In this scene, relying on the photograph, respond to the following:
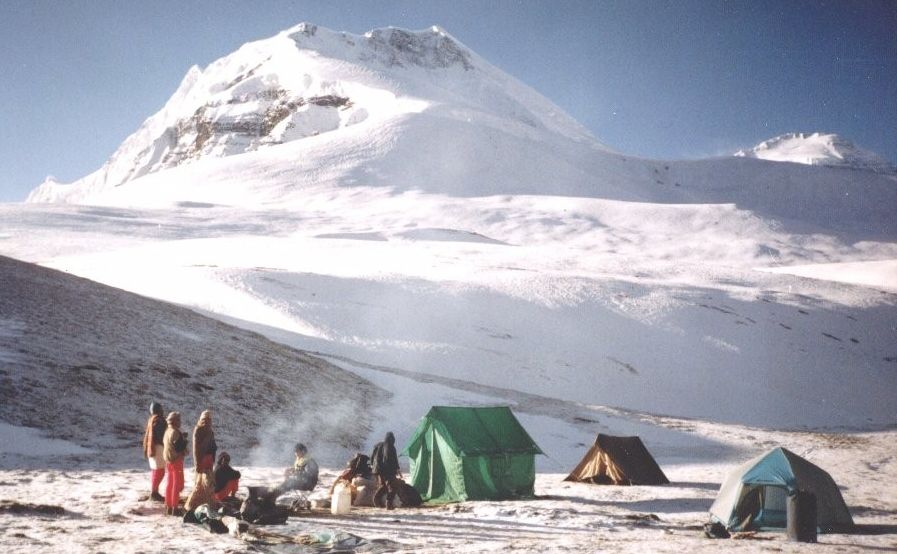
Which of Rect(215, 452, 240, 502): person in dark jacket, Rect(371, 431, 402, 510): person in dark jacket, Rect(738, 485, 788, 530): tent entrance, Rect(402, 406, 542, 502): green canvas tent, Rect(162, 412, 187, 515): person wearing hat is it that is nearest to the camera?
Rect(162, 412, 187, 515): person wearing hat

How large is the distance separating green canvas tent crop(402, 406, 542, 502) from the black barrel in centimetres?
599

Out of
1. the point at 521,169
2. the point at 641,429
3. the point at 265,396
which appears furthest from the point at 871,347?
the point at 521,169

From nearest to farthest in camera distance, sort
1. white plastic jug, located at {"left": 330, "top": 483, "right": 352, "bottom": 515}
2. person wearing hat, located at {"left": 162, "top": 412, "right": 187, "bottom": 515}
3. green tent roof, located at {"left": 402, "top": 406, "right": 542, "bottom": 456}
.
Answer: person wearing hat, located at {"left": 162, "top": 412, "right": 187, "bottom": 515}, white plastic jug, located at {"left": 330, "top": 483, "right": 352, "bottom": 515}, green tent roof, located at {"left": 402, "top": 406, "right": 542, "bottom": 456}

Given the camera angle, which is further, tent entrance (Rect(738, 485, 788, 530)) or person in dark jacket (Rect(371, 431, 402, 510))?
person in dark jacket (Rect(371, 431, 402, 510))

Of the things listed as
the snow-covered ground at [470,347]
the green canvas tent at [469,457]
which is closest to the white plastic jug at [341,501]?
the snow-covered ground at [470,347]

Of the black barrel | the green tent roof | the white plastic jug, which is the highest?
the green tent roof

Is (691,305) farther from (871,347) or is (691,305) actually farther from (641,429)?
(641,429)

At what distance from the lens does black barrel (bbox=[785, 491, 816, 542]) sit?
1259cm

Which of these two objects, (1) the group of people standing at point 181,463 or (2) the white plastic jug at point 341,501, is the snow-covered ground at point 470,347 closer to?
(2) the white plastic jug at point 341,501

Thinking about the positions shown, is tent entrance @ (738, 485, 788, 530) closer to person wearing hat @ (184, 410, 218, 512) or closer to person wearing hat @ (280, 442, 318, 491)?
person wearing hat @ (280, 442, 318, 491)

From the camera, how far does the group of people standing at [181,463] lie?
12.2 m

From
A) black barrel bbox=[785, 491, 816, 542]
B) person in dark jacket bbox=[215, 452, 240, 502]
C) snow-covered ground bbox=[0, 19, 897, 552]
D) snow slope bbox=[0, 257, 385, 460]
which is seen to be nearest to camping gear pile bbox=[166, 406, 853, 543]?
black barrel bbox=[785, 491, 816, 542]

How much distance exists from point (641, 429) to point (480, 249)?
41.1 metres

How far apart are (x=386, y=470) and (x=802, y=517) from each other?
24.9 ft
